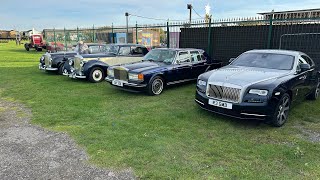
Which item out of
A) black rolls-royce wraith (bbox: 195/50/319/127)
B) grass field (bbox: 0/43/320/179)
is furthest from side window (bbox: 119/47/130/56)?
black rolls-royce wraith (bbox: 195/50/319/127)

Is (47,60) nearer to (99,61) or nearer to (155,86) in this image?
(99,61)

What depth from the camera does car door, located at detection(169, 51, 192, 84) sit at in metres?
8.72

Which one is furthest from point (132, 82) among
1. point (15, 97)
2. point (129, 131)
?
point (15, 97)

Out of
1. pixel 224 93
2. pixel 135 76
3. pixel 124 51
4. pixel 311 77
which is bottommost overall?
pixel 224 93

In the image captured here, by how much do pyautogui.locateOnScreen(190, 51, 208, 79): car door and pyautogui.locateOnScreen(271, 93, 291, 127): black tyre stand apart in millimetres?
4177

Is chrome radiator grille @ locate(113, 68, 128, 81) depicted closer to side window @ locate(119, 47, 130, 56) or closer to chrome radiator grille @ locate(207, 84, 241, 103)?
side window @ locate(119, 47, 130, 56)

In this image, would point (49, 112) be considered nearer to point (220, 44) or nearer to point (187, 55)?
point (187, 55)

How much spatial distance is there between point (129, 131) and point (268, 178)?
2657 millimetres

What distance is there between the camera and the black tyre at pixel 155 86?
8.02m

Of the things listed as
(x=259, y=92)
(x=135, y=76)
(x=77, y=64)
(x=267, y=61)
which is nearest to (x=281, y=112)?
(x=259, y=92)

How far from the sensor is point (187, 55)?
9164 mm

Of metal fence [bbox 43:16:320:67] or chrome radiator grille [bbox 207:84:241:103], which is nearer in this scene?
chrome radiator grille [bbox 207:84:241:103]

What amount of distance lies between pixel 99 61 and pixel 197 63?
409cm

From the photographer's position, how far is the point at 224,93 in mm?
5402
